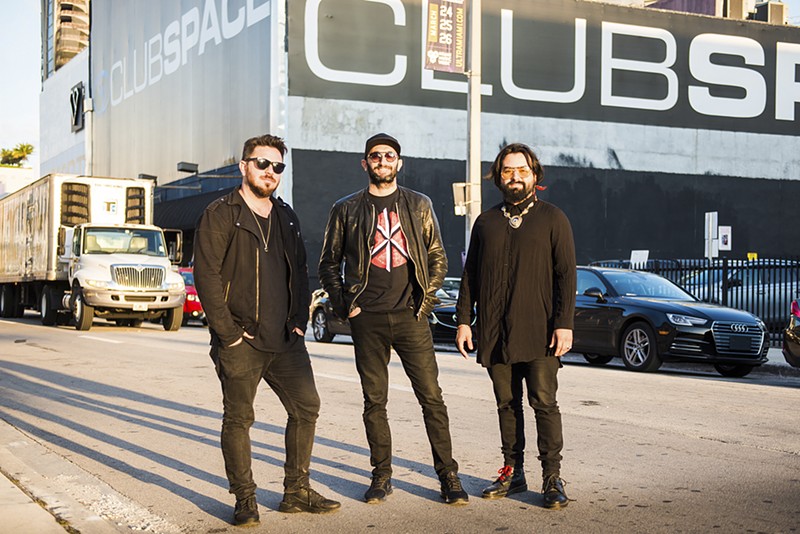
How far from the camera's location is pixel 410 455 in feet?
24.5

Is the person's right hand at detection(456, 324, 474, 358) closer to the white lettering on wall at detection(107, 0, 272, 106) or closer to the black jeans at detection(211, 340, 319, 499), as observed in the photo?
the black jeans at detection(211, 340, 319, 499)

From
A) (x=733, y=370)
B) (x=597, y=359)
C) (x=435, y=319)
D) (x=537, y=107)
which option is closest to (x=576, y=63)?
(x=537, y=107)

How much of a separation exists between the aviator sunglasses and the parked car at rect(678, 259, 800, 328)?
701 inches

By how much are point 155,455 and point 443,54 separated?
16924 millimetres

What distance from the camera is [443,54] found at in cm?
2316

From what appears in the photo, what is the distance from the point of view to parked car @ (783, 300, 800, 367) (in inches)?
486

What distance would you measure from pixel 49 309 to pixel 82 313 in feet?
10.5

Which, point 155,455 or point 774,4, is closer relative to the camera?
point 155,455

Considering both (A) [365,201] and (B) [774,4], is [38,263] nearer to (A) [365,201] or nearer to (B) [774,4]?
(A) [365,201]

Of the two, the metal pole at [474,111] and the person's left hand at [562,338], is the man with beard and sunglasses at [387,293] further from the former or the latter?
the metal pole at [474,111]

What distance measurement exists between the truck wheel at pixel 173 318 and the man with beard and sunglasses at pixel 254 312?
63.6 ft

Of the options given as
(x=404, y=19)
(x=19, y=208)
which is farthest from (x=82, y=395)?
(x=404, y=19)

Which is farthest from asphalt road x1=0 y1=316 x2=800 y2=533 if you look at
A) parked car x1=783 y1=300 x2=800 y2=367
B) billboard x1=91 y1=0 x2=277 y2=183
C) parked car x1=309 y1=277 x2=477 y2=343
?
billboard x1=91 y1=0 x2=277 y2=183

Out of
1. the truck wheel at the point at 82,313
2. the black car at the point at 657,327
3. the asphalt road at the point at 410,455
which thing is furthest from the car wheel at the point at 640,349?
the truck wheel at the point at 82,313
